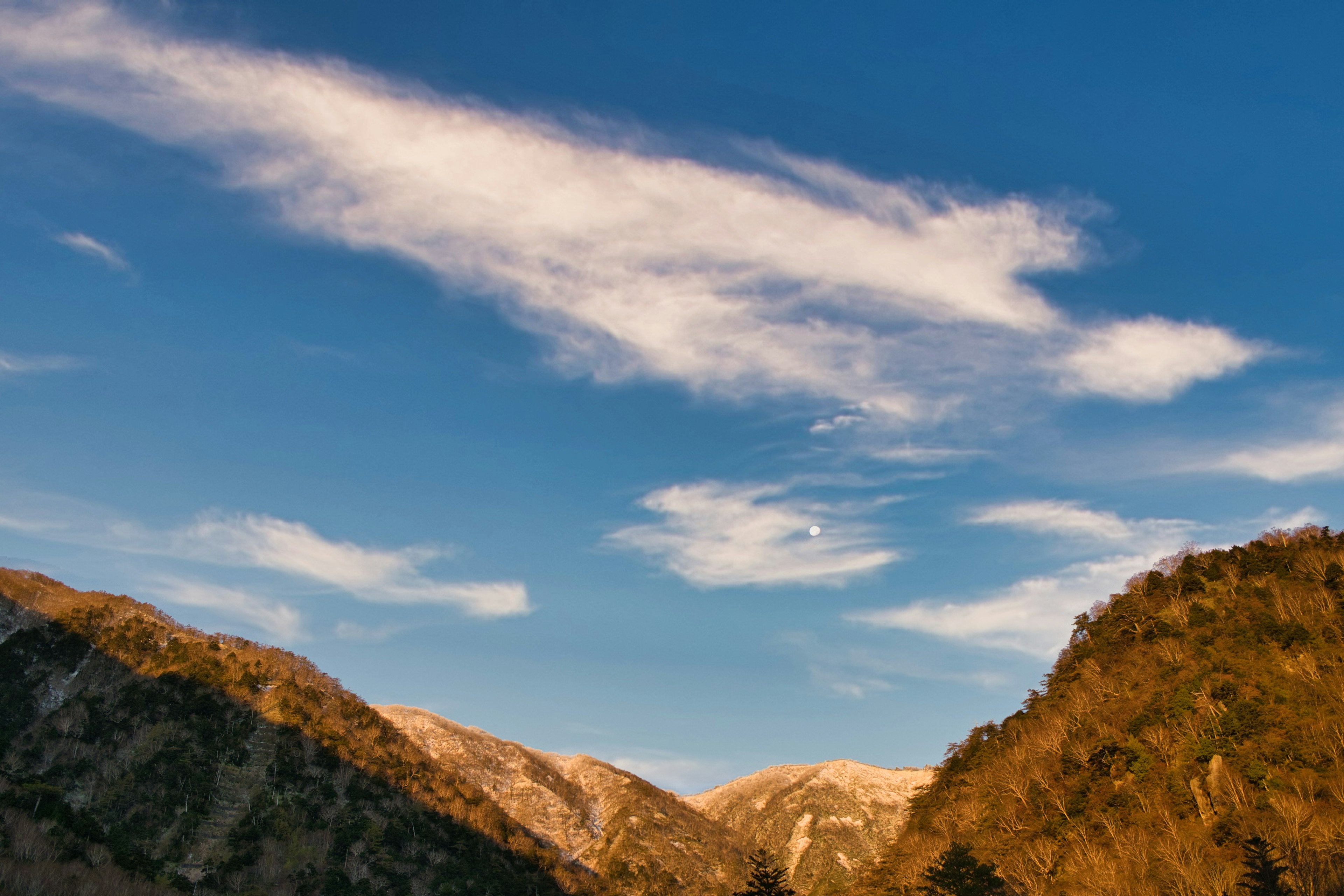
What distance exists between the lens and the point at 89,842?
7331 centimetres

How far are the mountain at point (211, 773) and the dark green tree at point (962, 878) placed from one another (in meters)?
64.8

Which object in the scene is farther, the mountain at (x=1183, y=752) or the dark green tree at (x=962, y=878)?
the dark green tree at (x=962, y=878)

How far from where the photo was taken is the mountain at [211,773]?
8788 cm

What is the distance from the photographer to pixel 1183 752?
75.8 metres

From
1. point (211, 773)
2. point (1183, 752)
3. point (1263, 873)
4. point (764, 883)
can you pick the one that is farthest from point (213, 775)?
point (1183, 752)

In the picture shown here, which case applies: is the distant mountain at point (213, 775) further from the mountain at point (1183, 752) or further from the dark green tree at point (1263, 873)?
the dark green tree at point (1263, 873)

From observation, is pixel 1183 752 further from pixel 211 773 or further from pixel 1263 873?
pixel 211 773

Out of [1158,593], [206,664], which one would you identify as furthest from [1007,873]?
Result: [206,664]

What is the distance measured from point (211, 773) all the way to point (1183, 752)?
11149cm

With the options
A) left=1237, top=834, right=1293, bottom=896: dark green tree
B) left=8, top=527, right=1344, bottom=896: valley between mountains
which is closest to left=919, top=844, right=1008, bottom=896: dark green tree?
left=8, top=527, right=1344, bottom=896: valley between mountains

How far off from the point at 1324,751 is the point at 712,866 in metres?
154

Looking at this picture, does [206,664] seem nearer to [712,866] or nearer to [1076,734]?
Answer: [1076,734]

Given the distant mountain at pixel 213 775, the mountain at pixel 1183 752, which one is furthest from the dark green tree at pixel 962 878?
the distant mountain at pixel 213 775

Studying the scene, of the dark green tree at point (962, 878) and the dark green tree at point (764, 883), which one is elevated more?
the dark green tree at point (962, 878)
